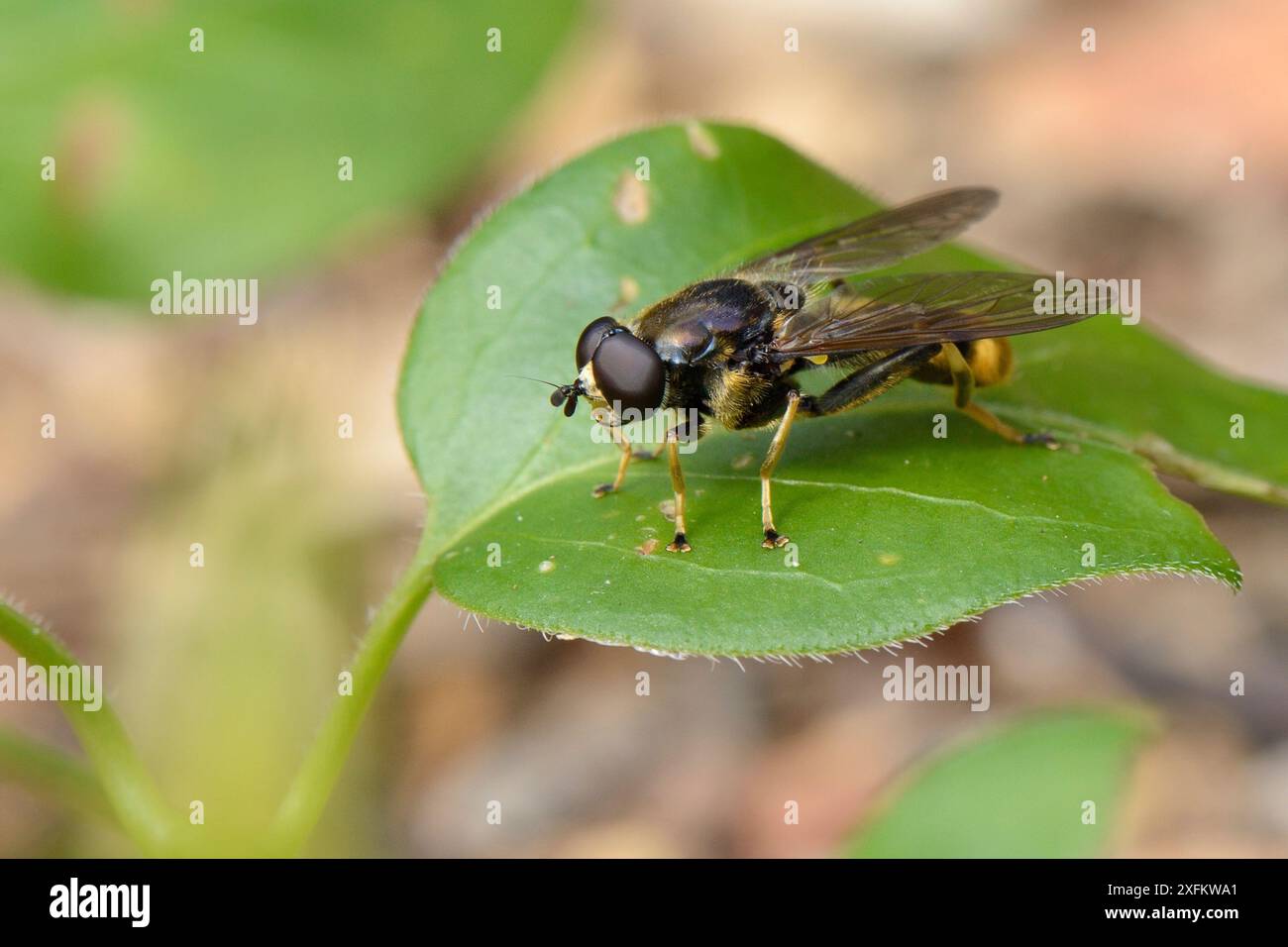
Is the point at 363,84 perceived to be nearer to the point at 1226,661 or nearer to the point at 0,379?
the point at 0,379

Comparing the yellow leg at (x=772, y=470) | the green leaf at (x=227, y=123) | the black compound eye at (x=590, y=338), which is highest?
the green leaf at (x=227, y=123)

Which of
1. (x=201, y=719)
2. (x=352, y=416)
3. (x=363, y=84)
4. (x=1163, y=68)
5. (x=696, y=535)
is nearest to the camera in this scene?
(x=696, y=535)

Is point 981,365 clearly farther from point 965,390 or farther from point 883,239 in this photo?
point 883,239

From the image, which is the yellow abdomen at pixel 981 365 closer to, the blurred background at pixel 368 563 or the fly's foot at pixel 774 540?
the fly's foot at pixel 774 540

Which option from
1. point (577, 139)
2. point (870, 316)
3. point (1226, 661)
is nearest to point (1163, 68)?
point (577, 139)

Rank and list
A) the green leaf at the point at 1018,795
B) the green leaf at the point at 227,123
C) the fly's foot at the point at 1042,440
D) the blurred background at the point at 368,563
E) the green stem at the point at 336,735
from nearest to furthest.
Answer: the green stem at the point at 336,735 → the fly's foot at the point at 1042,440 → the green leaf at the point at 1018,795 → the blurred background at the point at 368,563 → the green leaf at the point at 227,123

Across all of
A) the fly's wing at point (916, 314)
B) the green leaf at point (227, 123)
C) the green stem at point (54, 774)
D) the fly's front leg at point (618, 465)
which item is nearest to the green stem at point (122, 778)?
the green stem at point (54, 774)

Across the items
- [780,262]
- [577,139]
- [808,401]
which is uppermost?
[577,139]
